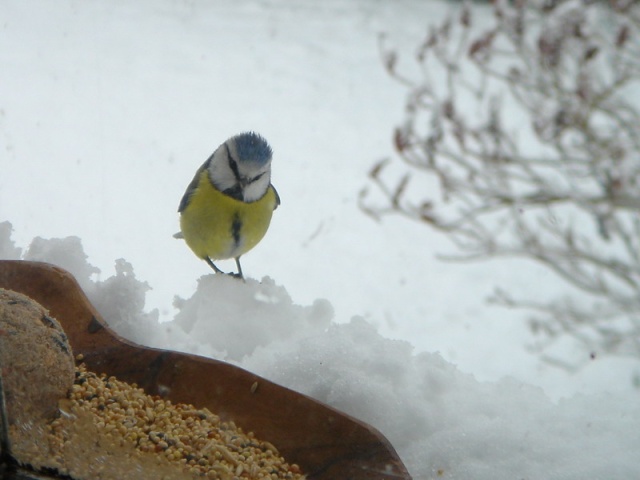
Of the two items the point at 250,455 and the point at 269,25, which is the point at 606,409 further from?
the point at 269,25

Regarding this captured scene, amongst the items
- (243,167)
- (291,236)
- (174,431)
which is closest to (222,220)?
(243,167)

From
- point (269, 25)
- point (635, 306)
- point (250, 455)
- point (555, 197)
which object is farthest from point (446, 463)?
point (269, 25)

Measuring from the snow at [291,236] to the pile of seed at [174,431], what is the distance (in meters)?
0.19

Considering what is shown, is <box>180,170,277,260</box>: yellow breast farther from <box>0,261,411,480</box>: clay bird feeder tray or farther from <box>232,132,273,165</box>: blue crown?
<box>0,261,411,480</box>: clay bird feeder tray

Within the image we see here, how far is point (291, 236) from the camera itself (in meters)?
2.00

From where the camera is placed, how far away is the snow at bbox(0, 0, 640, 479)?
103 centimetres

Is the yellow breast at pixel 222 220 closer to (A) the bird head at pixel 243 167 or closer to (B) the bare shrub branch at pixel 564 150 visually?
(A) the bird head at pixel 243 167

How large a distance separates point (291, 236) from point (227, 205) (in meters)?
0.55

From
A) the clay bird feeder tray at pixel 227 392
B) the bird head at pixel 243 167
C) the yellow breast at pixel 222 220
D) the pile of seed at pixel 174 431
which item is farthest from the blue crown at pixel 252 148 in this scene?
the pile of seed at pixel 174 431

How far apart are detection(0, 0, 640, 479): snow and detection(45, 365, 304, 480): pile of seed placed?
19cm

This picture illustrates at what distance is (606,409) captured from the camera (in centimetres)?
104

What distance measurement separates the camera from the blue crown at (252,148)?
52.2 inches

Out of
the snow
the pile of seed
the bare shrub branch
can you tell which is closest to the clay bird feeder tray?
the pile of seed

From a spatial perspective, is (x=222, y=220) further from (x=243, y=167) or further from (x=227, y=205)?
(x=243, y=167)
